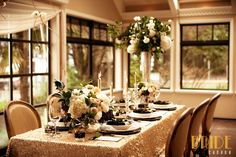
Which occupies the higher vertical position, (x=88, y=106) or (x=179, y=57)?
(x=179, y=57)

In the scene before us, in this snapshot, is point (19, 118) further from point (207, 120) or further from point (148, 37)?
point (207, 120)

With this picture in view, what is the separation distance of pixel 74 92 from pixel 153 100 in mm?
1836

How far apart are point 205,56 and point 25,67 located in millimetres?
4289

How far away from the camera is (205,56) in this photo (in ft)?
24.6

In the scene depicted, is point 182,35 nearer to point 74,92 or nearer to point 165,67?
point 165,67

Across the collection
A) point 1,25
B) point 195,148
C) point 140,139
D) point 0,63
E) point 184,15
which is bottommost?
point 195,148

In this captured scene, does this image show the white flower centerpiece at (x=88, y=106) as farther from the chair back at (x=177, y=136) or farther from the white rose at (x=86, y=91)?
the chair back at (x=177, y=136)

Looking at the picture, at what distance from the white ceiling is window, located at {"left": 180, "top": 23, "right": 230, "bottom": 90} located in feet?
1.03

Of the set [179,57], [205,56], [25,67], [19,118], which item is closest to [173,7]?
[179,57]

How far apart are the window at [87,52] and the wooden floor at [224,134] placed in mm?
2459

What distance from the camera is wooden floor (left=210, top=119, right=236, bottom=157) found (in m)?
4.52

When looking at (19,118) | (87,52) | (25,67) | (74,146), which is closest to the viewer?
(74,146)

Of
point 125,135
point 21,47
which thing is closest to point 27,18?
point 21,47

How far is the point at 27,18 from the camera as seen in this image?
4375 millimetres
